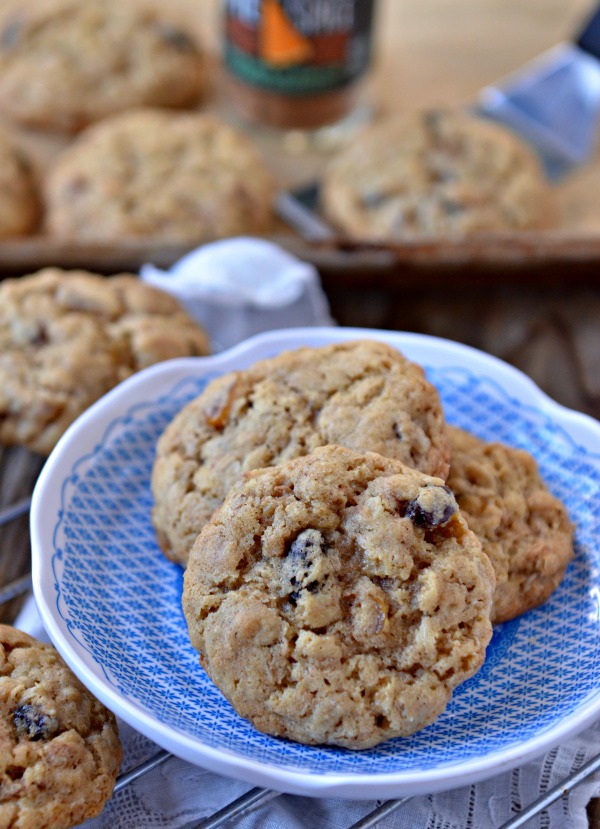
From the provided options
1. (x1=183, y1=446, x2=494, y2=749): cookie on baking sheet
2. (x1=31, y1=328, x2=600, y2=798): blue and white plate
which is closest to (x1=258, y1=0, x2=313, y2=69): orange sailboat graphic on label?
(x1=31, y1=328, x2=600, y2=798): blue and white plate

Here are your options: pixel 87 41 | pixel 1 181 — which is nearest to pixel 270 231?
pixel 1 181

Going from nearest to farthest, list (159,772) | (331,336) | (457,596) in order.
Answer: (457,596) → (159,772) → (331,336)

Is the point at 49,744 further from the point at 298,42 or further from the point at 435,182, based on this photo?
the point at 298,42

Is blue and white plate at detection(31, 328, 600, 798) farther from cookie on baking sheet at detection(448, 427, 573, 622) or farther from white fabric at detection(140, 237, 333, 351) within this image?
white fabric at detection(140, 237, 333, 351)

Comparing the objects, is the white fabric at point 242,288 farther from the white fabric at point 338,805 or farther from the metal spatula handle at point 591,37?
the metal spatula handle at point 591,37

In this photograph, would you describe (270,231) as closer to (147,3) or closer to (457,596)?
(147,3)
